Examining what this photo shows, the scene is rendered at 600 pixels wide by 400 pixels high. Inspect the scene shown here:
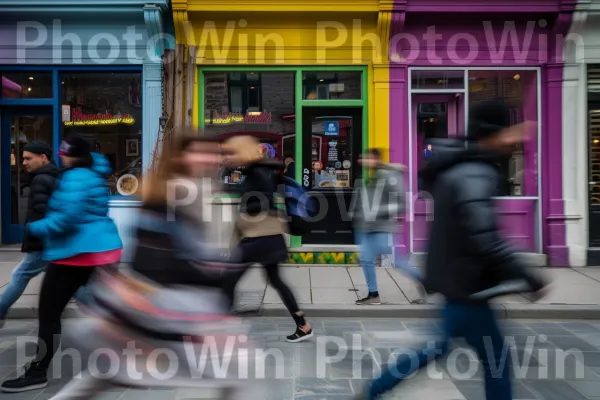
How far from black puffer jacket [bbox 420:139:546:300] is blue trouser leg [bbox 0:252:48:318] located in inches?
144

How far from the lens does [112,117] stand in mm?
10000

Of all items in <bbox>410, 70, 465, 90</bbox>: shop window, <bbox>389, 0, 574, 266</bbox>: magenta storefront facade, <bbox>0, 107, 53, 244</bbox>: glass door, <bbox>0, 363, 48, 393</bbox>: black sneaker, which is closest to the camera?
<bbox>0, 363, 48, 393</bbox>: black sneaker

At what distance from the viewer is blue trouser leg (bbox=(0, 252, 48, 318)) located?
5297 millimetres

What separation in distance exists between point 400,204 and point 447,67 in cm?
384

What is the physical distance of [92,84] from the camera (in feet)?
32.8

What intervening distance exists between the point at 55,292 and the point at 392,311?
3900 mm

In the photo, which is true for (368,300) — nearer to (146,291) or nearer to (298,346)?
(298,346)


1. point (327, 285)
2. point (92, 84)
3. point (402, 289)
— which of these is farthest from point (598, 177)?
point (92, 84)

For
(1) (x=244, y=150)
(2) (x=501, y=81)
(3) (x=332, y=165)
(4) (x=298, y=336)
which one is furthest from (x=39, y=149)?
(2) (x=501, y=81)

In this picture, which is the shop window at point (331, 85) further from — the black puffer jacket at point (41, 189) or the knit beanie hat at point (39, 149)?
the black puffer jacket at point (41, 189)

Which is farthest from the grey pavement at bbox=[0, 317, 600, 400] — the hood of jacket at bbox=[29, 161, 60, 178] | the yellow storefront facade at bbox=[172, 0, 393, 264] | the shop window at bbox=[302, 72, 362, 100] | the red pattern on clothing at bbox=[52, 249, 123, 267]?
the shop window at bbox=[302, 72, 362, 100]

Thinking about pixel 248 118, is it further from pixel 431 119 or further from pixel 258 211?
pixel 258 211

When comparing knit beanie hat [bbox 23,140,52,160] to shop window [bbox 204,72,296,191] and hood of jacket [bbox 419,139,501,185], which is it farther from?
shop window [bbox 204,72,296,191]

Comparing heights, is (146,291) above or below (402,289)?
above
